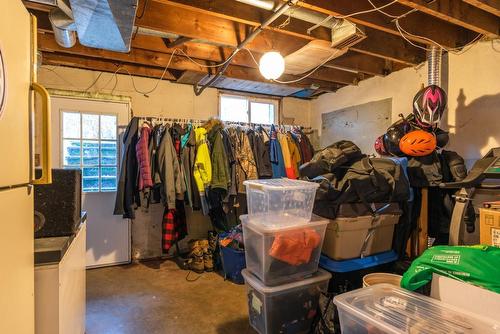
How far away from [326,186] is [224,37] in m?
1.51

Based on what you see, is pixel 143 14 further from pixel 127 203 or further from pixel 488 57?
pixel 488 57

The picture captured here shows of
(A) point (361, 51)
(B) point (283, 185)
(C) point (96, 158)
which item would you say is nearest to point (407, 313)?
(B) point (283, 185)

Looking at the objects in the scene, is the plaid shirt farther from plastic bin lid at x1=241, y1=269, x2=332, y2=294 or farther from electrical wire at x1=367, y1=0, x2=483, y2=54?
electrical wire at x1=367, y1=0, x2=483, y2=54

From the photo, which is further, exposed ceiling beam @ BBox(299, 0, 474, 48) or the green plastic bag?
exposed ceiling beam @ BBox(299, 0, 474, 48)

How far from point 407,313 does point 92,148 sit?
11.0 ft

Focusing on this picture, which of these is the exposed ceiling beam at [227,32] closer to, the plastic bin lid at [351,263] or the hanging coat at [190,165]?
the hanging coat at [190,165]

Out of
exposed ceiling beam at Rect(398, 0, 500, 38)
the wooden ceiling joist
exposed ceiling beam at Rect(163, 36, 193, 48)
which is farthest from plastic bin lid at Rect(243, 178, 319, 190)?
the wooden ceiling joist

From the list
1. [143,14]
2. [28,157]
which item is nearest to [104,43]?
[143,14]

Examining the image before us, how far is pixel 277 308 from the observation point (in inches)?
69.9

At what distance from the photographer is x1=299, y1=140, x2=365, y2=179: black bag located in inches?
77.4

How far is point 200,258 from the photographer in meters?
3.08

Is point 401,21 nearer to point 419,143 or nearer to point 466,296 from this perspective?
point 419,143

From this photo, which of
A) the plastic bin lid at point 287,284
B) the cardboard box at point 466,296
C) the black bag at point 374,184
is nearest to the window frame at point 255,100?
the black bag at point 374,184

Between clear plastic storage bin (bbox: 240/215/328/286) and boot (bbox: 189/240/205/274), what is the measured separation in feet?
4.37
